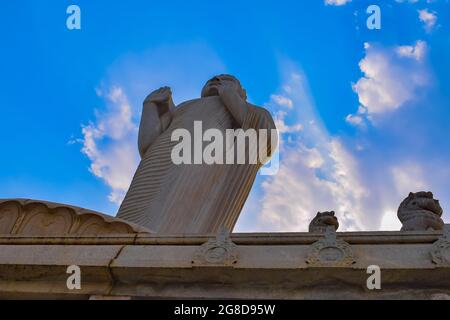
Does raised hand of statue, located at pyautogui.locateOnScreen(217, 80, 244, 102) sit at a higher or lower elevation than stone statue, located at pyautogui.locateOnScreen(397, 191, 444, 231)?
higher

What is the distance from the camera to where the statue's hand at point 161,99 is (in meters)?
10.3

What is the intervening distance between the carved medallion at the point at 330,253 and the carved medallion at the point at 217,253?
528 millimetres

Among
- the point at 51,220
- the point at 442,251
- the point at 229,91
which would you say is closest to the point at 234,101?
the point at 229,91

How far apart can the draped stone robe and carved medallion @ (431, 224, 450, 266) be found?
13.8 feet

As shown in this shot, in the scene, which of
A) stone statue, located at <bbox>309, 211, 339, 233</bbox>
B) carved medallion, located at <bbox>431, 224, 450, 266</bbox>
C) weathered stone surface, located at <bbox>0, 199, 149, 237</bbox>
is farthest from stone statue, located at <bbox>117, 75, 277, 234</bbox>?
carved medallion, located at <bbox>431, 224, 450, 266</bbox>

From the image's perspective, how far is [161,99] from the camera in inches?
407

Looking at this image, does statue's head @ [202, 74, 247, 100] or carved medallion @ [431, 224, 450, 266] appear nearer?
carved medallion @ [431, 224, 450, 266]

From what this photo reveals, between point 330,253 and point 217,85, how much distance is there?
6.87m

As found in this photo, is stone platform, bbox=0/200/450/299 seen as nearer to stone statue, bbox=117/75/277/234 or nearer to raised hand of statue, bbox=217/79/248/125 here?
stone statue, bbox=117/75/277/234

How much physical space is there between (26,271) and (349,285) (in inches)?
90.9

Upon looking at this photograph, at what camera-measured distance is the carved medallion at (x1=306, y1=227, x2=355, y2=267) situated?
400 centimetres

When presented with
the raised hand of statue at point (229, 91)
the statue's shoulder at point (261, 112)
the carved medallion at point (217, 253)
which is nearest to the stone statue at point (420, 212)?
the carved medallion at point (217, 253)
